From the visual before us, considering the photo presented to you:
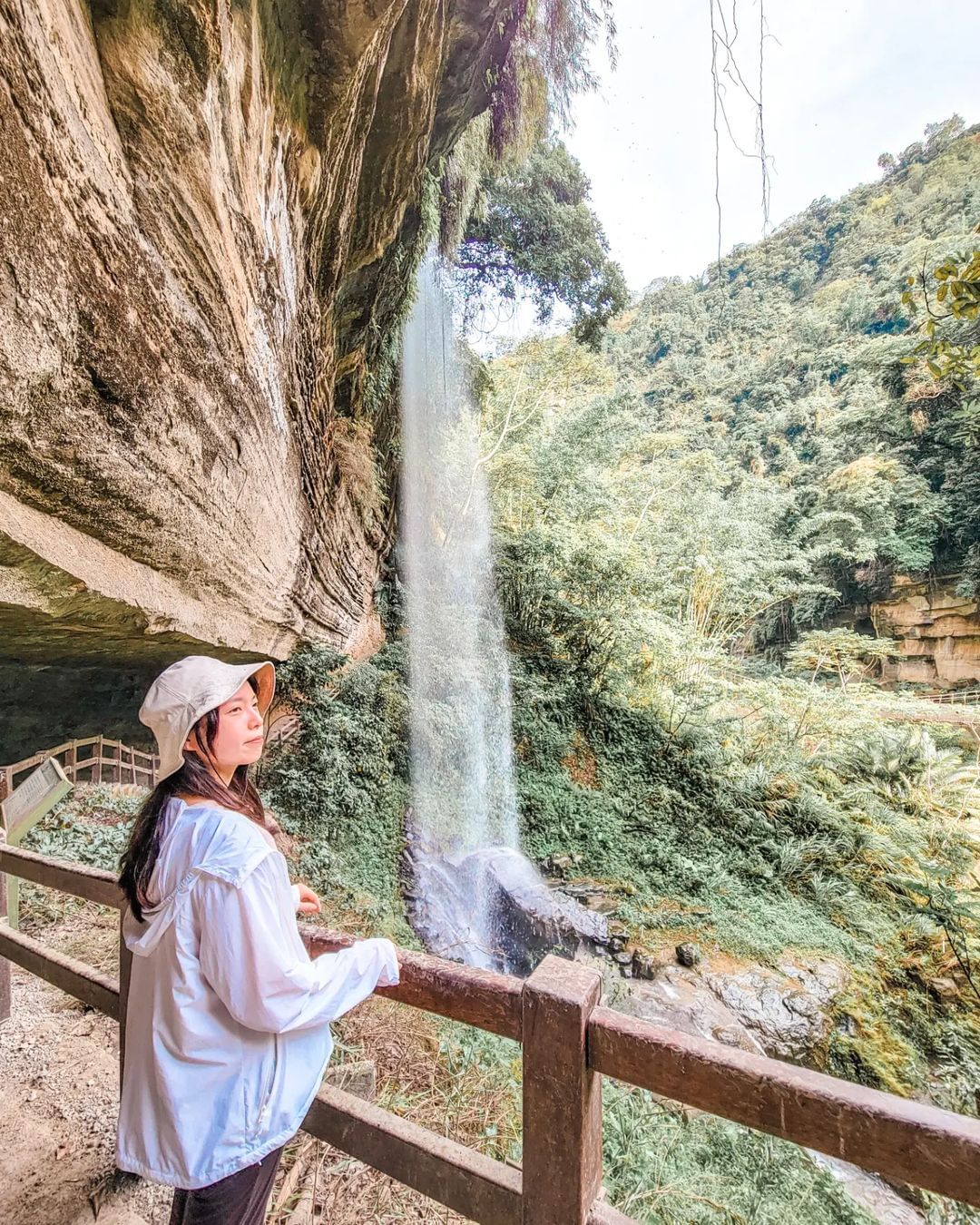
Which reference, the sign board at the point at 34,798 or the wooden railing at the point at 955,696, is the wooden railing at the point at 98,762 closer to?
the sign board at the point at 34,798

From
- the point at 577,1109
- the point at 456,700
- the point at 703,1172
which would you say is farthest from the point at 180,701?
the point at 456,700

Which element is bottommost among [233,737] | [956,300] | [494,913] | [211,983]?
[494,913]

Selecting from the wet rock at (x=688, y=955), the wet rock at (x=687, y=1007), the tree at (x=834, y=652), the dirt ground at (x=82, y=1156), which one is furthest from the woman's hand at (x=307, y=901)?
the tree at (x=834, y=652)

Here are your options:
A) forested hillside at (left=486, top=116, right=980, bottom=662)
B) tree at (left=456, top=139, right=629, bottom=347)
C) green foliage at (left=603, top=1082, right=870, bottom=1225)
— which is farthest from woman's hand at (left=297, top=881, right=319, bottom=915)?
tree at (left=456, top=139, right=629, bottom=347)

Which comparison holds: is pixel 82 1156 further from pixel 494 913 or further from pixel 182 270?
pixel 494 913

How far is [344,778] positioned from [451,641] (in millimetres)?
3250

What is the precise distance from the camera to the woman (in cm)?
90

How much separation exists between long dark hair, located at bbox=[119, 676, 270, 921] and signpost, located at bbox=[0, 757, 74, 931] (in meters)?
1.70

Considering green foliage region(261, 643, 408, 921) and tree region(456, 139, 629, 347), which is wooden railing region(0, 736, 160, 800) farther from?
tree region(456, 139, 629, 347)

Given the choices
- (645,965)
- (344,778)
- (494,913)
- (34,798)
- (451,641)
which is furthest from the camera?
(451,641)

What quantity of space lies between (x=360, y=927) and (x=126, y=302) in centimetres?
491

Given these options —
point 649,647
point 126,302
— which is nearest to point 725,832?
point 649,647

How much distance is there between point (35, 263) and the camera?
187cm

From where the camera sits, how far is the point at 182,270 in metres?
2.64
